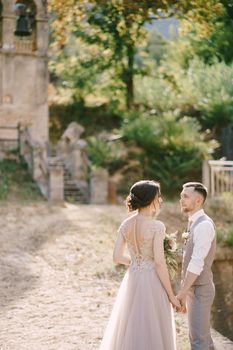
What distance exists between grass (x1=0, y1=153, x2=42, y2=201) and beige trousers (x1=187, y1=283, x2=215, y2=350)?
40.4 feet

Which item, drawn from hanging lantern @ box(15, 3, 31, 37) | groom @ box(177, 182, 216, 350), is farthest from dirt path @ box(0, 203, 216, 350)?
hanging lantern @ box(15, 3, 31, 37)

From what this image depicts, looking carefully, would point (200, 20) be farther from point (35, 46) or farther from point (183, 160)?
point (35, 46)

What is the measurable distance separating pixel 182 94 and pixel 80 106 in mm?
4746

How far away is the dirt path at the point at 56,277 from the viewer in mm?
7574

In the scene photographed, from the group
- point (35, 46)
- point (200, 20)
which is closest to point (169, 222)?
point (200, 20)

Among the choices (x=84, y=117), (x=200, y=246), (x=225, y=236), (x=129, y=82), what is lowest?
(x=225, y=236)

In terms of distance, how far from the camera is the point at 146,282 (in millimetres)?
5379

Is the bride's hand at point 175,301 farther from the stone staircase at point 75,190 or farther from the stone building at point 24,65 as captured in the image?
the stone building at point 24,65

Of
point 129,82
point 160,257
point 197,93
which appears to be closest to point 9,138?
point 129,82

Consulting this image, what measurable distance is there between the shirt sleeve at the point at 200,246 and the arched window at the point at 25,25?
59.7 feet

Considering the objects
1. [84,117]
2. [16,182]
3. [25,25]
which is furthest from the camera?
[84,117]

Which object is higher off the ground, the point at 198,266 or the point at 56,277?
the point at 198,266

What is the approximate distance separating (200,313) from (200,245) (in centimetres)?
63

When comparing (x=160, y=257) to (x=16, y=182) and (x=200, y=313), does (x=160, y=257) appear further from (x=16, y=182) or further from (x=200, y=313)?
(x=16, y=182)
